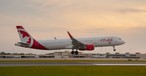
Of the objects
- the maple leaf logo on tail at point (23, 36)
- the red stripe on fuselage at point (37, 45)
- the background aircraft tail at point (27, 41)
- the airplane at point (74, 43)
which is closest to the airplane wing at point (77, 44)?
the airplane at point (74, 43)

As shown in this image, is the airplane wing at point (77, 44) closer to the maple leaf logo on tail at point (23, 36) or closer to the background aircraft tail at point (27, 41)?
the background aircraft tail at point (27, 41)

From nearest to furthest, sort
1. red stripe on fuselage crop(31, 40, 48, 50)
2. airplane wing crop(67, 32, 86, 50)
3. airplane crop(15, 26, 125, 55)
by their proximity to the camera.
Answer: airplane crop(15, 26, 125, 55) < airplane wing crop(67, 32, 86, 50) < red stripe on fuselage crop(31, 40, 48, 50)

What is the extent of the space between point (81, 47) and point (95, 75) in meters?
60.8

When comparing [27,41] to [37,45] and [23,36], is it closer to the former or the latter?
[23,36]

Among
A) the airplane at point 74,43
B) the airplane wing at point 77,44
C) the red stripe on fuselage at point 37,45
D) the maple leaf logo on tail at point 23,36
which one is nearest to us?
the airplane at point 74,43

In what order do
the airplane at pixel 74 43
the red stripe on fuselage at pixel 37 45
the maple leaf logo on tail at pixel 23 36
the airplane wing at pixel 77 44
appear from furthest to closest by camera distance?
the maple leaf logo on tail at pixel 23 36
the red stripe on fuselage at pixel 37 45
the airplane wing at pixel 77 44
the airplane at pixel 74 43

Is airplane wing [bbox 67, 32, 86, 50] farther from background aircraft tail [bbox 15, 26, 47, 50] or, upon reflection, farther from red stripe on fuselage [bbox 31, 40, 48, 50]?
background aircraft tail [bbox 15, 26, 47, 50]

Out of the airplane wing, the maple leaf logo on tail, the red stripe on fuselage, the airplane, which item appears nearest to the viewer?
the airplane

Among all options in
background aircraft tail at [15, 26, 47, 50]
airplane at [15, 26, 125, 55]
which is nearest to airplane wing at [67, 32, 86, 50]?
airplane at [15, 26, 125, 55]

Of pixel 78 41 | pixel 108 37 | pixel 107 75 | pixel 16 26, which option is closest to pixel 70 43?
pixel 78 41

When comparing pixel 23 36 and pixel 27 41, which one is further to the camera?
pixel 23 36

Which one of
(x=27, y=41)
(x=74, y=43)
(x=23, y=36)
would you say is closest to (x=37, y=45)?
(x=27, y=41)

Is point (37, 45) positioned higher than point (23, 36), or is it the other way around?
point (23, 36)

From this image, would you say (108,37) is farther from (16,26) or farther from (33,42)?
(16,26)
